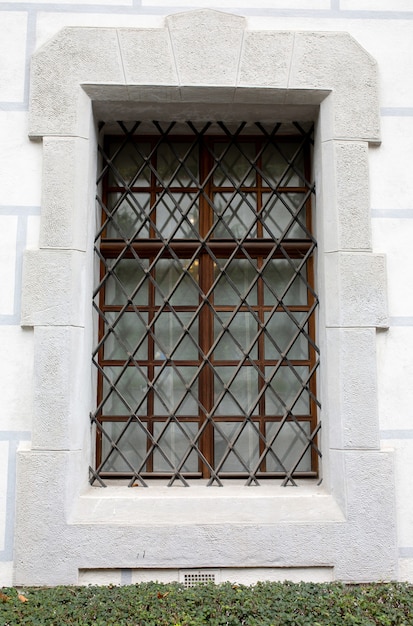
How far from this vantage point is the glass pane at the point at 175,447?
3.83 m

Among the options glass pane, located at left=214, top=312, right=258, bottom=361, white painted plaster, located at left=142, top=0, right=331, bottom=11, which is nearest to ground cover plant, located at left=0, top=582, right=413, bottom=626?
glass pane, located at left=214, top=312, right=258, bottom=361

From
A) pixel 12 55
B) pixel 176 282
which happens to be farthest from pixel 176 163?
pixel 12 55

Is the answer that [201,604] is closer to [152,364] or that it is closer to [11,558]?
[11,558]

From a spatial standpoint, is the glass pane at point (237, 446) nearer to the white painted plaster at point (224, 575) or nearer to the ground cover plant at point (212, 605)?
the white painted plaster at point (224, 575)

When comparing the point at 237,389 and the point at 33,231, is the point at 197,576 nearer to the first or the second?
the point at 237,389

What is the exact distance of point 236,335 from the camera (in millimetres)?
3941

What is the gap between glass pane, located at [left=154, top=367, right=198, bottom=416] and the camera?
12.7 feet

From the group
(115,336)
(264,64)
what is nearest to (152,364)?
(115,336)

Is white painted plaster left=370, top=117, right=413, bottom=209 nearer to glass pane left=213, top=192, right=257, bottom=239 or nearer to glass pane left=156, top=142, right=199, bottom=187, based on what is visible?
glass pane left=213, top=192, right=257, bottom=239

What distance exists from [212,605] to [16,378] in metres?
A: 1.73

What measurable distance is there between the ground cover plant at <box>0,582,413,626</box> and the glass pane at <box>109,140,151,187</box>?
2.64 m

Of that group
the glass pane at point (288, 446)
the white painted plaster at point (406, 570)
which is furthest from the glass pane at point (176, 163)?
the white painted plaster at point (406, 570)

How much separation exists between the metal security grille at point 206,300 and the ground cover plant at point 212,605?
766 millimetres

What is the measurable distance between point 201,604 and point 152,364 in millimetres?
A: 1522
